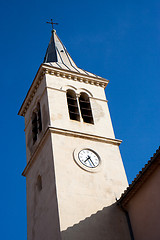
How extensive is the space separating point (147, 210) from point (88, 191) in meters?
3.25

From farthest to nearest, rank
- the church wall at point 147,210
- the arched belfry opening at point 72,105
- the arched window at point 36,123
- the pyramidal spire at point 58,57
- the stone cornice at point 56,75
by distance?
the pyramidal spire at point 58,57
the stone cornice at point 56,75
the arched window at point 36,123
the arched belfry opening at point 72,105
the church wall at point 147,210

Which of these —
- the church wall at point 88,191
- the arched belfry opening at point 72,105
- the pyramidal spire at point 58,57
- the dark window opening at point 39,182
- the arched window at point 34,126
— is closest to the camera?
the church wall at point 88,191

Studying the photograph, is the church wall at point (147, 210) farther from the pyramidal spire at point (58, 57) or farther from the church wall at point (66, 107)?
the pyramidal spire at point (58, 57)

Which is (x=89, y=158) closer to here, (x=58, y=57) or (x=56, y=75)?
(x=56, y=75)

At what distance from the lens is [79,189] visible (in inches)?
810

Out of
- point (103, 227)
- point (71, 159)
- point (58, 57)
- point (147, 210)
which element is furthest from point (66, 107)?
point (147, 210)

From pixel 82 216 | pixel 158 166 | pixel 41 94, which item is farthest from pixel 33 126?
pixel 158 166

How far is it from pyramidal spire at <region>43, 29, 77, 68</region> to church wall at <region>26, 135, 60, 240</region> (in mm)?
7871

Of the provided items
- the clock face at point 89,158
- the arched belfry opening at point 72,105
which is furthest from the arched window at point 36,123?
the clock face at point 89,158

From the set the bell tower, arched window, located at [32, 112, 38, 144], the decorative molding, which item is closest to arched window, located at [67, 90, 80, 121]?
the bell tower

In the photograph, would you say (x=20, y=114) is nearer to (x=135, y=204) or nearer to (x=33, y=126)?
(x=33, y=126)

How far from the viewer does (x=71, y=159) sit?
71.5 feet

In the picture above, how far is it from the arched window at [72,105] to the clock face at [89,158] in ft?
8.48

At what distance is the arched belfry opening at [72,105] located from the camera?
2486 cm
